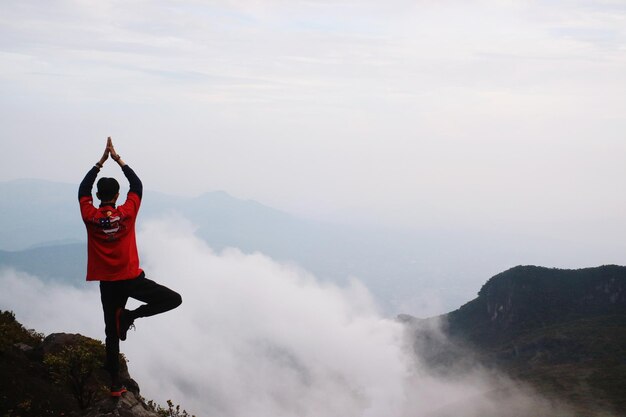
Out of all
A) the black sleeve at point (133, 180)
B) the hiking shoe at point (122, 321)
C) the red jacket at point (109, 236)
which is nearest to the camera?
the red jacket at point (109, 236)

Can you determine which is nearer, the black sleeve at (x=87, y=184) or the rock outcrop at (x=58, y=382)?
the black sleeve at (x=87, y=184)

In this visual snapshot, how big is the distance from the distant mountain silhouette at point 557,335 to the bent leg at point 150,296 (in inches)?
3989

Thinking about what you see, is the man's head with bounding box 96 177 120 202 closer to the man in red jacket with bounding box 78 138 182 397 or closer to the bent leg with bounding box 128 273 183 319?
the man in red jacket with bounding box 78 138 182 397

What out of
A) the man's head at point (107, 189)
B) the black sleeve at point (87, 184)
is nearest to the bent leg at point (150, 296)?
the man's head at point (107, 189)

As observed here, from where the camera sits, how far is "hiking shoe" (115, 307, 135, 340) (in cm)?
1130

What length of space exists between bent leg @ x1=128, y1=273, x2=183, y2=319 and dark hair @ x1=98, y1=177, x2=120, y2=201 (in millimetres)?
1780

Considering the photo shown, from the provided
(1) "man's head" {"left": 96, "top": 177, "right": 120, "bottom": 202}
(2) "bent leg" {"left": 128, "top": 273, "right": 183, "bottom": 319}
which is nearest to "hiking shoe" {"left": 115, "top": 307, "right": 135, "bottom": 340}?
(2) "bent leg" {"left": 128, "top": 273, "right": 183, "bottom": 319}

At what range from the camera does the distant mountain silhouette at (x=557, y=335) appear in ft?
365

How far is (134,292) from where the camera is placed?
10984 mm

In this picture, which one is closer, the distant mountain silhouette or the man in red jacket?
the man in red jacket

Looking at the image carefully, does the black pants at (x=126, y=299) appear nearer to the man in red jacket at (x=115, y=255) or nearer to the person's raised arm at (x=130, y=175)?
the man in red jacket at (x=115, y=255)

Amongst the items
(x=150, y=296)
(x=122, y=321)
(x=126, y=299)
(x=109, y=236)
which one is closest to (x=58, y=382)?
(x=122, y=321)

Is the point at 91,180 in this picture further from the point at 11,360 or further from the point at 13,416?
the point at 11,360

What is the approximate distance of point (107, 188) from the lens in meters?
10.6
